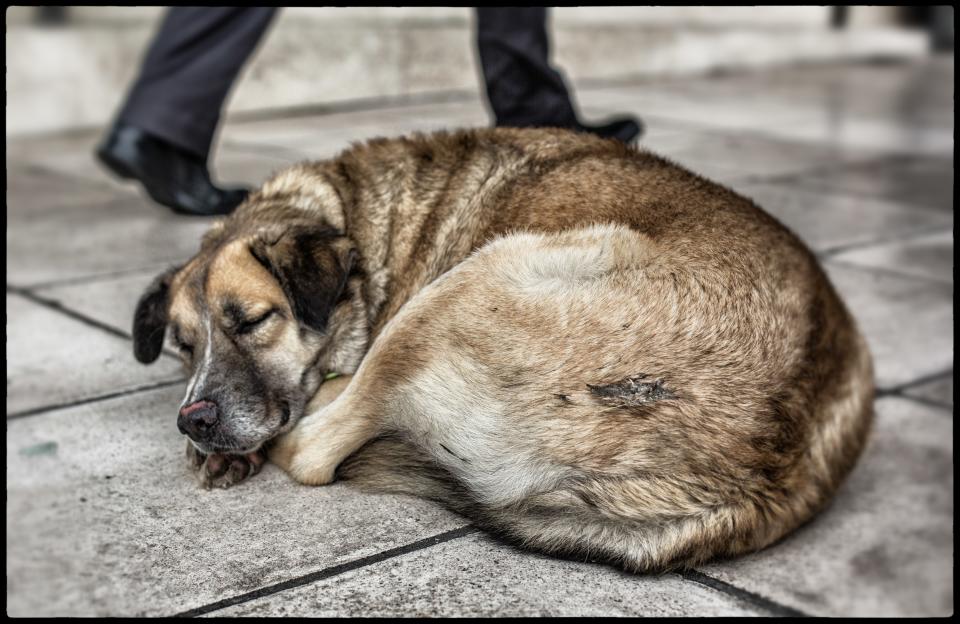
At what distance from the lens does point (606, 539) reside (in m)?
2.76

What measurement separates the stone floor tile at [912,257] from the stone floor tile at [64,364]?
11.0 ft

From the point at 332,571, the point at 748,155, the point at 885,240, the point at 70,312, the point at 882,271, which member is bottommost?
the point at 748,155

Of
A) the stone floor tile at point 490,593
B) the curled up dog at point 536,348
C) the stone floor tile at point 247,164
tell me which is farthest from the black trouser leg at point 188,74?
the stone floor tile at point 490,593

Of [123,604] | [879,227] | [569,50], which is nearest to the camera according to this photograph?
[123,604]

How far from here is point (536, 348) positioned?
296 centimetres

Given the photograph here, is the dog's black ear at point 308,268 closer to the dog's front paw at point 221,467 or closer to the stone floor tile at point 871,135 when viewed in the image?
the dog's front paw at point 221,467

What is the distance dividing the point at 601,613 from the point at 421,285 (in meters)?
1.45

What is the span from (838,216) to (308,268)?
4.06 metres

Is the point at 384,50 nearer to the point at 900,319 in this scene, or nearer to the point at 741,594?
the point at 900,319

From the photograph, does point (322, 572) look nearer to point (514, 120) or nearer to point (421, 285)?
point (421, 285)

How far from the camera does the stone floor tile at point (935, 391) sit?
400 centimetres

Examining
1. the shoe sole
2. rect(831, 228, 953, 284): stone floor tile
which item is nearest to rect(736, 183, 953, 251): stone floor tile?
rect(831, 228, 953, 284): stone floor tile

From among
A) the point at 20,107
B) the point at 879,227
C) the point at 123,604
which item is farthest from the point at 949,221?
the point at 20,107

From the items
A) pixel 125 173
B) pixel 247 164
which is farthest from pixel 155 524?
pixel 247 164
